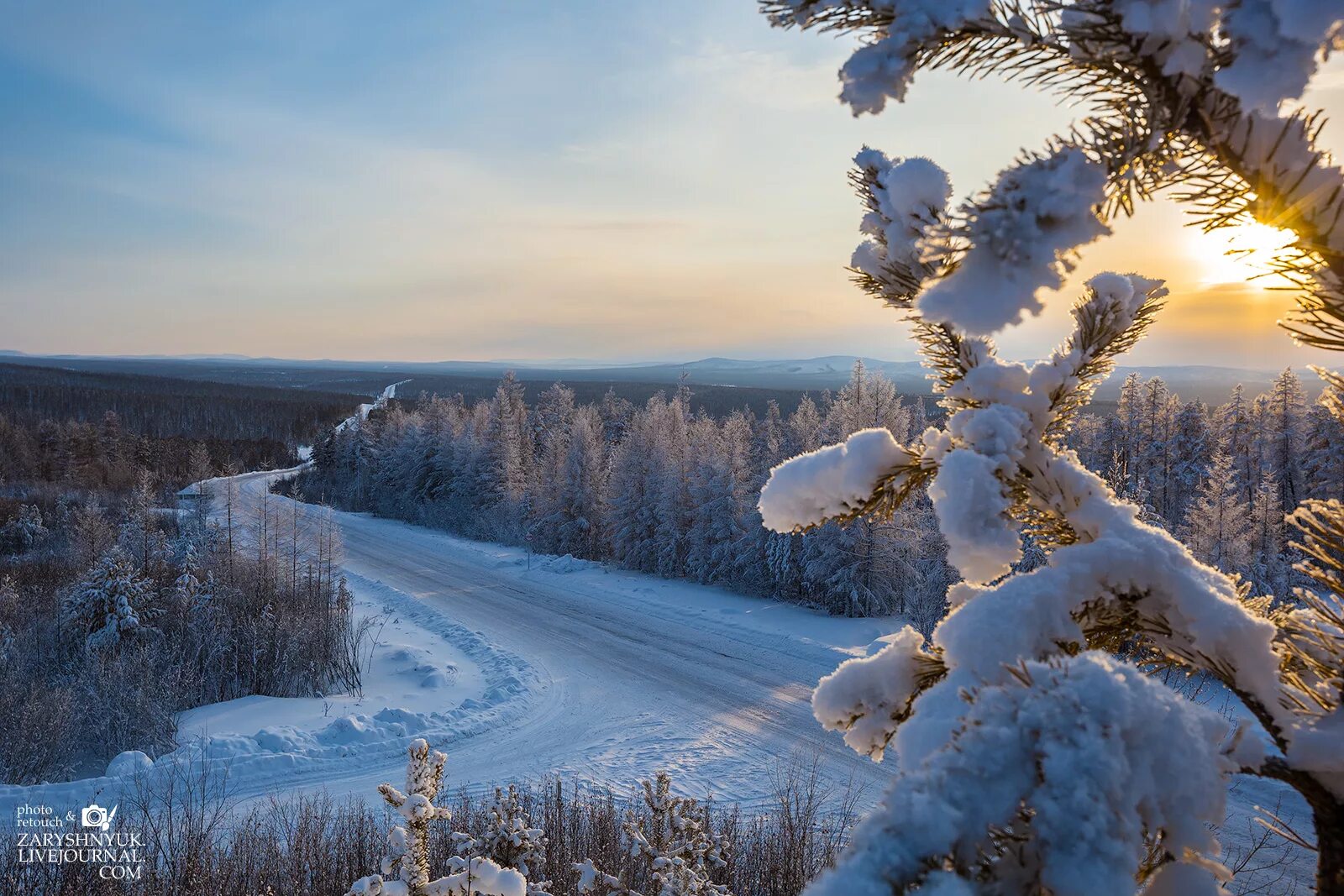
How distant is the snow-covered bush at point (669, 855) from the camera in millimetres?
3875

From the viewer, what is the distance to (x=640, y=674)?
14086mm

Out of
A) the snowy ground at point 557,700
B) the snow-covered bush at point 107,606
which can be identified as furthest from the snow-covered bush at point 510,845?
the snow-covered bush at point 107,606

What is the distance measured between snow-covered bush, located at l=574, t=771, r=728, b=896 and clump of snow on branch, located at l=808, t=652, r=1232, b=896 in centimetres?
347

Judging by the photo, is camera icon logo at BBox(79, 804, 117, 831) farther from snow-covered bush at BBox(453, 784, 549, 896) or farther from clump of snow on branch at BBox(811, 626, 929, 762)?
clump of snow on branch at BBox(811, 626, 929, 762)

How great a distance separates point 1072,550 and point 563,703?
12515 mm

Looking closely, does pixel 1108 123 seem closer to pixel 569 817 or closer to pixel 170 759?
pixel 569 817

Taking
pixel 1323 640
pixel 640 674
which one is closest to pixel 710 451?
pixel 640 674

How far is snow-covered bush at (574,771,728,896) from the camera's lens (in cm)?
387

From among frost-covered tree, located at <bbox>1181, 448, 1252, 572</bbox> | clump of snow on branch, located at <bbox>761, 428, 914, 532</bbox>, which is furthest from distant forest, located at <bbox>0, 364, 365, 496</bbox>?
frost-covered tree, located at <bbox>1181, 448, 1252, 572</bbox>

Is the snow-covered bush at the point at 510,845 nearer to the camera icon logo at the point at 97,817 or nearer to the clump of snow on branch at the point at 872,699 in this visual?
the clump of snow on branch at the point at 872,699

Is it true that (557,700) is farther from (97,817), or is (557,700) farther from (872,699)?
(872,699)

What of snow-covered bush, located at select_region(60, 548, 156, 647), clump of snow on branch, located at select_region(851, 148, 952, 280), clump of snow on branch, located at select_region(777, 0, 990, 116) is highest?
clump of snow on branch, located at select_region(777, 0, 990, 116)

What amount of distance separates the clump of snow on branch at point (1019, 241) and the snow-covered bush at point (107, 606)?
16913 mm

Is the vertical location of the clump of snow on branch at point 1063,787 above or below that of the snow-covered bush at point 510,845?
above
